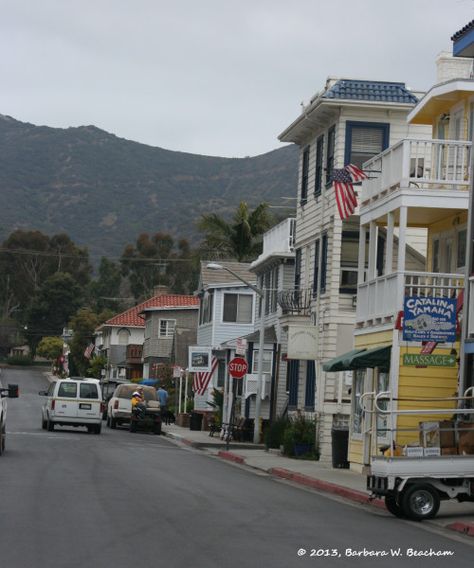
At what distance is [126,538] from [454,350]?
13.7 meters

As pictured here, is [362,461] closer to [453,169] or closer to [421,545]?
[453,169]

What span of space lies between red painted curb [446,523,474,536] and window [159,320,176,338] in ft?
231

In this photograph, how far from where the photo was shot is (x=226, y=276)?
65.9 meters

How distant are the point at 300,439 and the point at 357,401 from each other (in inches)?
196

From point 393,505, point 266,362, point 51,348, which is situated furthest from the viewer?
point 51,348

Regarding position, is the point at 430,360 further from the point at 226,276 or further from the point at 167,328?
the point at 167,328

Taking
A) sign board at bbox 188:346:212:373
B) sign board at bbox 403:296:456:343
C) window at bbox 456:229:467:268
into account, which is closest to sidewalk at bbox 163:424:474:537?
sign board at bbox 403:296:456:343

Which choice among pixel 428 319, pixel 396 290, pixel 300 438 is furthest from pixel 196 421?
pixel 428 319

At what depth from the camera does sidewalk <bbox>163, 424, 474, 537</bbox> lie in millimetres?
19362

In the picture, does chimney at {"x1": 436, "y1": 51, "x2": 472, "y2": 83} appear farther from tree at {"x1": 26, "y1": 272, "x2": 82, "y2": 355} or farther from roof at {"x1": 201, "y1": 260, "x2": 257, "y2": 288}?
tree at {"x1": 26, "y1": 272, "x2": 82, "y2": 355}

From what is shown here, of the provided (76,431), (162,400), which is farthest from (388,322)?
(162,400)

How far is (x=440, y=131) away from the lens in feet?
101

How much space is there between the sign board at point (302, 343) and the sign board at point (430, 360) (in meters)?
11.9

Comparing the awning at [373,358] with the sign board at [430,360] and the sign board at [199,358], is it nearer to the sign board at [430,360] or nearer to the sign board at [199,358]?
the sign board at [430,360]
